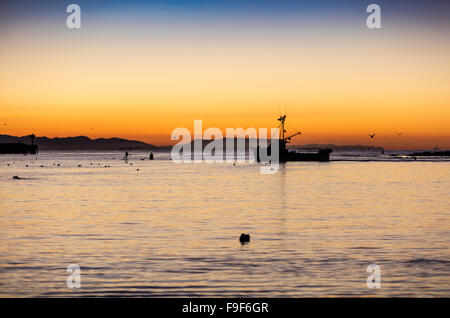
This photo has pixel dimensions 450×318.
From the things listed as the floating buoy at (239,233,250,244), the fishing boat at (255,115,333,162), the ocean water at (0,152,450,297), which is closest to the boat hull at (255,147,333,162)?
the fishing boat at (255,115,333,162)

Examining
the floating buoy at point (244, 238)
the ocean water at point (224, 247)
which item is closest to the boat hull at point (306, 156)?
the ocean water at point (224, 247)

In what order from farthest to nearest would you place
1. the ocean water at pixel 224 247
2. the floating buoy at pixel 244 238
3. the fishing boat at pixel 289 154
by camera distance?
1. the fishing boat at pixel 289 154
2. the floating buoy at pixel 244 238
3. the ocean water at pixel 224 247

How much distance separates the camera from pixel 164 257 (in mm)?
22594

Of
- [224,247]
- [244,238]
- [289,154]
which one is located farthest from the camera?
[289,154]

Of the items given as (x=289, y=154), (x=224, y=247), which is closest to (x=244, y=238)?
(x=224, y=247)

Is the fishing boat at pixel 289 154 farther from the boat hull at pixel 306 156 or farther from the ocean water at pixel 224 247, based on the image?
the ocean water at pixel 224 247

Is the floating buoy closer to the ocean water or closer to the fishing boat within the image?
the ocean water

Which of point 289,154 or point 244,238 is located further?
point 289,154

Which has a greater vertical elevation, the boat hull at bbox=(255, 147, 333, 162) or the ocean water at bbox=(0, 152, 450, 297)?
the boat hull at bbox=(255, 147, 333, 162)

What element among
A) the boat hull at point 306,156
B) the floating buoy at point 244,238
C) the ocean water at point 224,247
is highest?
the boat hull at point 306,156

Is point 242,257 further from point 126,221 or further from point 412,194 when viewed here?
point 412,194

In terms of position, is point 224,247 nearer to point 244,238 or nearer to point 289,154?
point 244,238
